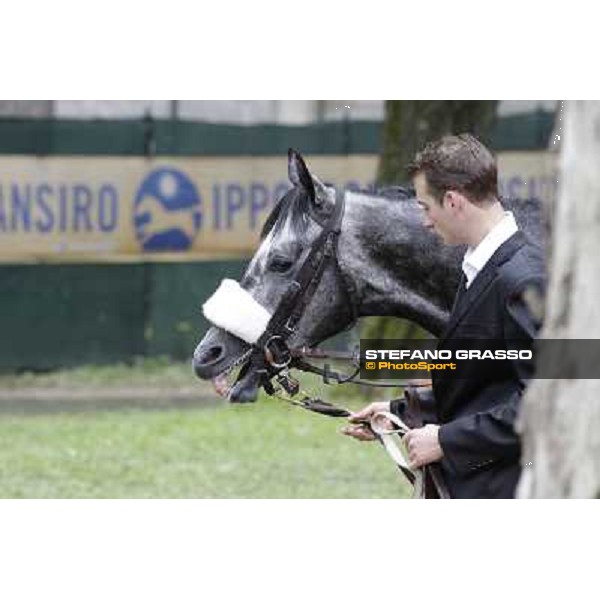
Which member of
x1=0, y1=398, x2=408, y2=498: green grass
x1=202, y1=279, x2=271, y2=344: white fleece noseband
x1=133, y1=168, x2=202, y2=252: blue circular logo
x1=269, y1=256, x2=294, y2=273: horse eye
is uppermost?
x1=269, y1=256, x2=294, y2=273: horse eye

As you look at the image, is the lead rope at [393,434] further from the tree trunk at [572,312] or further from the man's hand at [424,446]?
the tree trunk at [572,312]

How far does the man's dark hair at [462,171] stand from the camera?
3.60 meters

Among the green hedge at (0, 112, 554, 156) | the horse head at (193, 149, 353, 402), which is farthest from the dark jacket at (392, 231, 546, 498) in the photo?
the green hedge at (0, 112, 554, 156)

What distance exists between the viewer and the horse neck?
4340 millimetres

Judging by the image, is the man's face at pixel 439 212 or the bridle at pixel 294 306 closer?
the man's face at pixel 439 212

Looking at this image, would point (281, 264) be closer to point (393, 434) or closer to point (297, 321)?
point (297, 321)

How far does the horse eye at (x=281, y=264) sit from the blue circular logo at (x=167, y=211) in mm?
3674

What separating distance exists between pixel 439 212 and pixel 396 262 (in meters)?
0.72

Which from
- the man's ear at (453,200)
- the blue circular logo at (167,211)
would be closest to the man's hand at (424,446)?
the man's ear at (453,200)

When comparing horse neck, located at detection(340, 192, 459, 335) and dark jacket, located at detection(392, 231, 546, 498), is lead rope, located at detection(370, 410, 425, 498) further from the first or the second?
horse neck, located at detection(340, 192, 459, 335)

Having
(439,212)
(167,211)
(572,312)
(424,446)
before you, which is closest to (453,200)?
(439,212)

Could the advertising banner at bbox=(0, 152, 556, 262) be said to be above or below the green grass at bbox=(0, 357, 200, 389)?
above

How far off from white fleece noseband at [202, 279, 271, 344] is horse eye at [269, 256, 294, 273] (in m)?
0.09

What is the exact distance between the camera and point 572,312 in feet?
7.50
